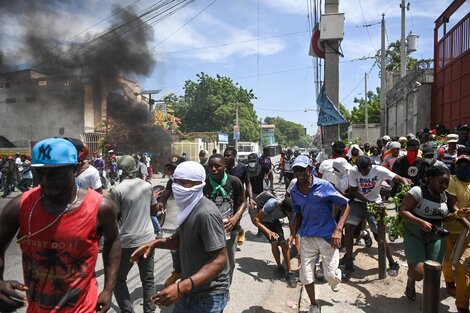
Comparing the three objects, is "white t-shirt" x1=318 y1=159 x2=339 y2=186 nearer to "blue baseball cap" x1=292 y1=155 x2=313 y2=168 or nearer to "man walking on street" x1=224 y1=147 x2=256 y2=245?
"man walking on street" x1=224 y1=147 x2=256 y2=245

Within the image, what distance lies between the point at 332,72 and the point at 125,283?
5696 mm

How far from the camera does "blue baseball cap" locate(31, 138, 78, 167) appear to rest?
6.07ft

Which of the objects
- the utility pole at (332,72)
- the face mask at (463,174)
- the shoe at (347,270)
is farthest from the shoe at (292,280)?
the utility pole at (332,72)

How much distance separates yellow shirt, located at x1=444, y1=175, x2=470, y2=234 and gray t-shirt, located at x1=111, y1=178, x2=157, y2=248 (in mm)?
3101

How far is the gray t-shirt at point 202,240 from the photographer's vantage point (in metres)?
2.25

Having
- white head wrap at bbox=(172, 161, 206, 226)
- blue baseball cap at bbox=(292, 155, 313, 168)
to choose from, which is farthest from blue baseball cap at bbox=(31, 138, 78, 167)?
blue baseball cap at bbox=(292, 155, 313, 168)

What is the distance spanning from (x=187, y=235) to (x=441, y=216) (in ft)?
8.65

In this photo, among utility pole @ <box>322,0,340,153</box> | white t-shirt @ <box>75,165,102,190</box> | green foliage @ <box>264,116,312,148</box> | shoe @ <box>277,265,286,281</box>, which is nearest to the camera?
white t-shirt @ <box>75,165,102,190</box>

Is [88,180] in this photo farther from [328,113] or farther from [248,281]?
[328,113]

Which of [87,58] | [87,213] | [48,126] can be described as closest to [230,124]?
[48,126]

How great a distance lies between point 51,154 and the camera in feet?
6.11

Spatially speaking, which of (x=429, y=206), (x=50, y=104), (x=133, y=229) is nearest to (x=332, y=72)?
(x=429, y=206)

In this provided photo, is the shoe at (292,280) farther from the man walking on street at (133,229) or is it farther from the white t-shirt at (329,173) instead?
the man walking on street at (133,229)

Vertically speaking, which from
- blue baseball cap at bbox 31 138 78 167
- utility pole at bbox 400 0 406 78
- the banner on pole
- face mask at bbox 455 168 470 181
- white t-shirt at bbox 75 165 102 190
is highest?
utility pole at bbox 400 0 406 78
